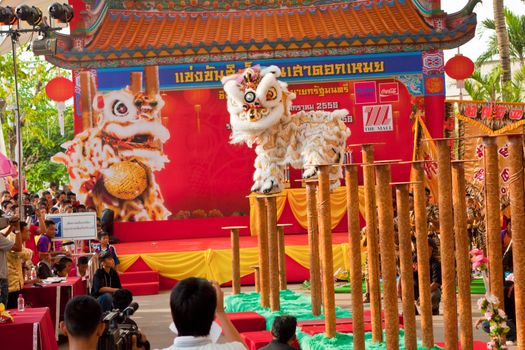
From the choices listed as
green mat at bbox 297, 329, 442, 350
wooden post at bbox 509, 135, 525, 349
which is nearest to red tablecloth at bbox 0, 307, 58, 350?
green mat at bbox 297, 329, 442, 350

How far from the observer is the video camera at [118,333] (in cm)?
544

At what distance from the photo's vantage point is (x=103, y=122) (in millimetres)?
14125

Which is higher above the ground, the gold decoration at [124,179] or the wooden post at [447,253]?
the gold decoration at [124,179]

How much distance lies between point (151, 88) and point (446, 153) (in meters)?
9.06

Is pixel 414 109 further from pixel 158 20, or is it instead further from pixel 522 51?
pixel 522 51

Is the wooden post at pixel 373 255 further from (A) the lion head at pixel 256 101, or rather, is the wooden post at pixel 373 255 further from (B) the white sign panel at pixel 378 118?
(B) the white sign panel at pixel 378 118

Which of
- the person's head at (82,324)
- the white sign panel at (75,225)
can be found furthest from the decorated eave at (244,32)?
the person's head at (82,324)

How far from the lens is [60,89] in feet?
46.1

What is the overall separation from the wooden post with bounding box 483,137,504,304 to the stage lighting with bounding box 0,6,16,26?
6086 mm

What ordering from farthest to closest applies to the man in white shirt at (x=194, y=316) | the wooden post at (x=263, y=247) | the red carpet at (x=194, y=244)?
the red carpet at (x=194, y=244), the wooden post at (x=263, y=247), the man in white shirt at (x=194, y=316)

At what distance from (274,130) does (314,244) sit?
7.78 ft

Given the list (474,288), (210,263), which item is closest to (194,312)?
(474,288)

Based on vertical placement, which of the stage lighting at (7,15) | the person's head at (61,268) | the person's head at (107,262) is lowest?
the person's head at (61,268)

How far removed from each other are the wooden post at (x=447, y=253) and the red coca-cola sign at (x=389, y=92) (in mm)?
8790
